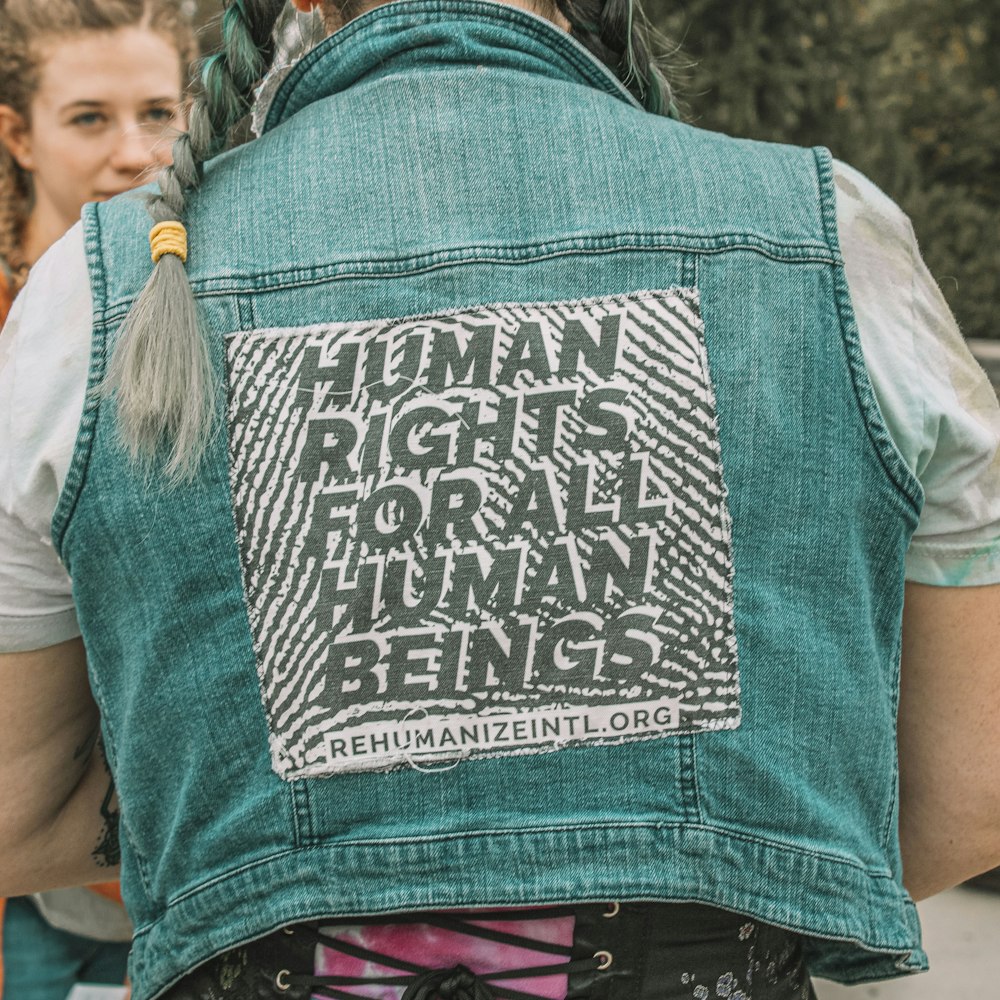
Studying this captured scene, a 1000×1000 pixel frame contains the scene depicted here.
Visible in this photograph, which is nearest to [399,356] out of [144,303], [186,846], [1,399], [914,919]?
[144,303]

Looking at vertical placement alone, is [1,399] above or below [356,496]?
above

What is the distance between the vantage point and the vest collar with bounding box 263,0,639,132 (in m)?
1.27

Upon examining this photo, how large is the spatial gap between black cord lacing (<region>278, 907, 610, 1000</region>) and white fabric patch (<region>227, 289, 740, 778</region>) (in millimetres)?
164

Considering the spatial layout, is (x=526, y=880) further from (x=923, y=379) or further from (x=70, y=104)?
(x=70, y=104)

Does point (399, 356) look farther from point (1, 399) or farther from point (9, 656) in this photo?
point (9, 656)

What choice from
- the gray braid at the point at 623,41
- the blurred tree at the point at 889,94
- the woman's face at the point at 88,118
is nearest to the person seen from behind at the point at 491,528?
the gray braid at the point at 623,41

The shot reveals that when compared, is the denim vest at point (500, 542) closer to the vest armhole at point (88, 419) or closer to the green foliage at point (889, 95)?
the vest armhole at point (88, 419)

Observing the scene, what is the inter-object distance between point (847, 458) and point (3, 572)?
2.67 feet

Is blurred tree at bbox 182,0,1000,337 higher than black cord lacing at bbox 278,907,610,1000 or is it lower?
higher

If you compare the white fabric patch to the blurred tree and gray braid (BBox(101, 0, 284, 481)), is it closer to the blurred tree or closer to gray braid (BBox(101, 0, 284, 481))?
gray braid (BBox(101, 0, 284, 481))

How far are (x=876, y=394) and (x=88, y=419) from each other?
28.7 inches

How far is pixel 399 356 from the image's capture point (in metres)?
1.16

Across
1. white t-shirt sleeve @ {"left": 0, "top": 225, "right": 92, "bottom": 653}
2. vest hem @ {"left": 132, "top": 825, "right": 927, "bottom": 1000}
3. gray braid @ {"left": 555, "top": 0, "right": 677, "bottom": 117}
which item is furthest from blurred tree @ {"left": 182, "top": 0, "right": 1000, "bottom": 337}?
vest hem @ {"left": 132, "top": 825, "right": 927, "bottom": 1000}

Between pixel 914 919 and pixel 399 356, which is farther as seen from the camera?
pixel 914 919
